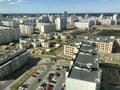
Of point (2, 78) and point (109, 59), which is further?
point (109, 59)

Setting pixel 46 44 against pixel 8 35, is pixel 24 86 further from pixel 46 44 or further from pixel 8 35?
pixel 8 35

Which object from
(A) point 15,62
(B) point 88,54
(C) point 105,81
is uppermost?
(B) point 88,54

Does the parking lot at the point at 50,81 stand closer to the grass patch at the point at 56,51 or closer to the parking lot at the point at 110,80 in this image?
the parking lot at the point at 110,80

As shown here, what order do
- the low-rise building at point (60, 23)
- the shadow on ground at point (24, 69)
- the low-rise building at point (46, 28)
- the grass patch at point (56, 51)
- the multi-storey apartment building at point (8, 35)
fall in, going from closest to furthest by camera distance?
the shadow on ground at point (24, 69) → the grass patch at point (56, 51) → the multi-storey apartment building at point (8, 35) → the low-rise building at point (46, 28) → the low-rise building at point (60, 23)

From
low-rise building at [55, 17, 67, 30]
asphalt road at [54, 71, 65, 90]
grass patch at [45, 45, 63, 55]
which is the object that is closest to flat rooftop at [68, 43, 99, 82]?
asphalt road at [54, 71, 65, 90]

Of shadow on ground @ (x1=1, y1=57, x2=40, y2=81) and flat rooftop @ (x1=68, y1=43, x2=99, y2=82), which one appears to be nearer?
flat rooftop @ (x1=68, y1=43, x2=99, y2=82)

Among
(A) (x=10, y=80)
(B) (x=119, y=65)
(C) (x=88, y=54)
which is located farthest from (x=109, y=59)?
(A) (x=10, y=80)

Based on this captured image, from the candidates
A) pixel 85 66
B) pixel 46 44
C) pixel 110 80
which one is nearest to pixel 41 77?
pixel 85 66

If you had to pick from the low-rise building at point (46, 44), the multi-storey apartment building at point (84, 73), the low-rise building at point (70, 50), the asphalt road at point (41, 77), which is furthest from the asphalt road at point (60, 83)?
the low-rise building at point (46, 44)

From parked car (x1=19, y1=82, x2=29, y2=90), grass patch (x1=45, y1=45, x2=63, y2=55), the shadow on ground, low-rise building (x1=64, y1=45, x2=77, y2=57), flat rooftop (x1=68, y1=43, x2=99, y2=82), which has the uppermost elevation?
flat rooftop (x1=68, y1=43, x2=99, y2=82)

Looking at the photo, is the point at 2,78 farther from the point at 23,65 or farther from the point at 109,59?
the point at 109,59

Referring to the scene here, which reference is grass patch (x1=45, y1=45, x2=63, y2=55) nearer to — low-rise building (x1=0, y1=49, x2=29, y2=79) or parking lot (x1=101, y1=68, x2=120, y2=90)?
low-rise building (x1=0, y1=49, x2=29, y2=79)
